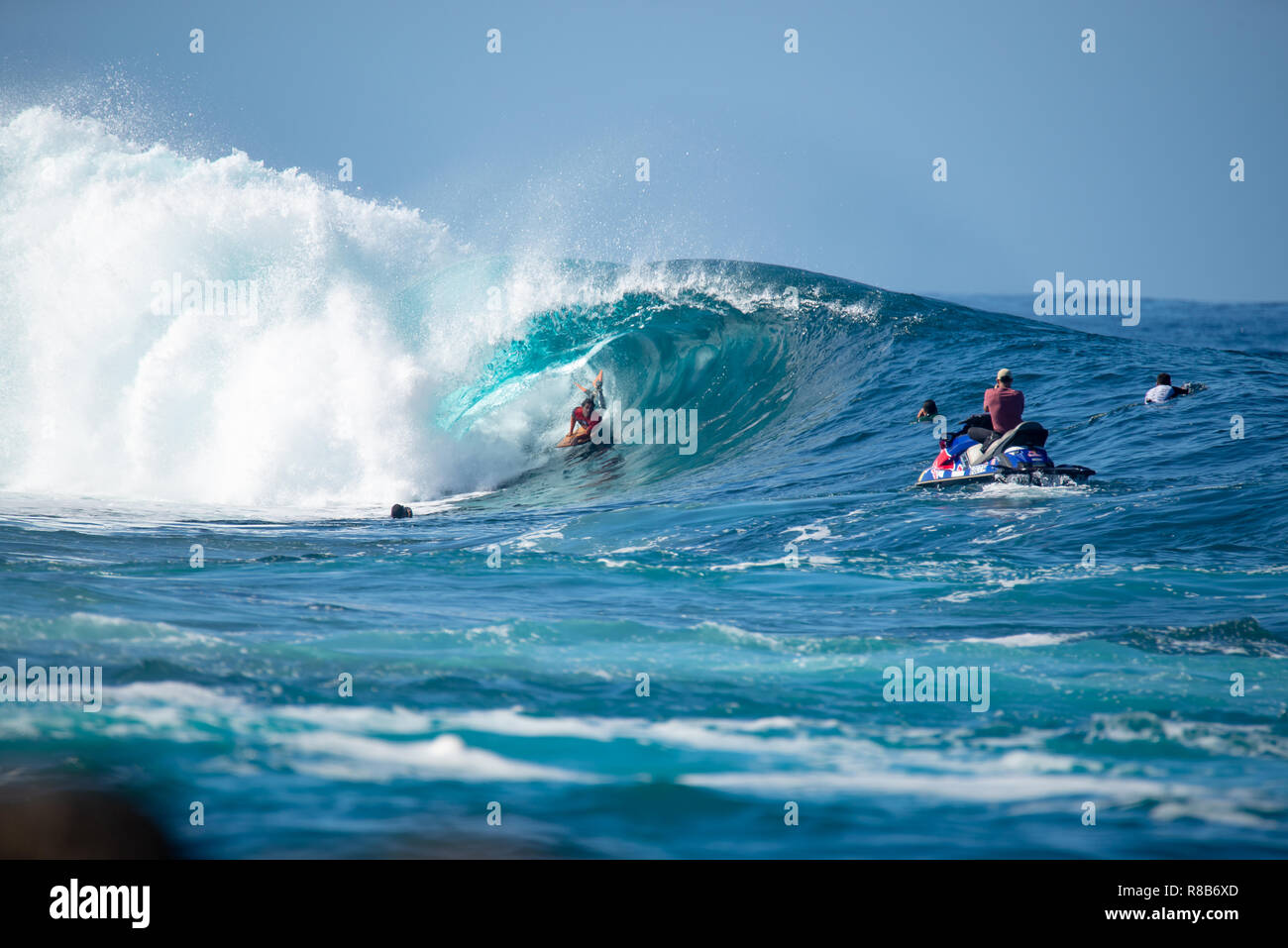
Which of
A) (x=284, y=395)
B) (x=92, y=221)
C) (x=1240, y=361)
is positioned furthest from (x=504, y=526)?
(x=1240, y=361)

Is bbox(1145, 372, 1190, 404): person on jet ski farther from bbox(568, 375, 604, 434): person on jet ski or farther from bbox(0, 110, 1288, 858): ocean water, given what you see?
bbox(568, 375, 604, 434): person on jet ski

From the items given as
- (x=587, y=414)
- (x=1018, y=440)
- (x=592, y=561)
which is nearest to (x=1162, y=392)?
(x=1018, y=440)

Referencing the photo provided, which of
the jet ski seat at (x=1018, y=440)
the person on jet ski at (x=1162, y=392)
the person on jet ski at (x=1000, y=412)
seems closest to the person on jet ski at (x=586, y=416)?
the person on jet ski at (x=1000, y=412)

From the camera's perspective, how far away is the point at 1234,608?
877cm

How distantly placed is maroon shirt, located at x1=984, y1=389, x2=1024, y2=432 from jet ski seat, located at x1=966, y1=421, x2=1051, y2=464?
11 centimetres

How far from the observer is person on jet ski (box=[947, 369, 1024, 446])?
13859mm

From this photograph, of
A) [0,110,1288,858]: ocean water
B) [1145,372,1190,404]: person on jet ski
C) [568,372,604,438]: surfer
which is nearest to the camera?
[0,110,1288,858]: ocean water

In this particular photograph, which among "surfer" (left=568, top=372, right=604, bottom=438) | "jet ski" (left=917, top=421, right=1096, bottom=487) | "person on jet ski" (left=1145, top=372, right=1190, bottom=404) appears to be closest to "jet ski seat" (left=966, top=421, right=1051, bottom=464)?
"jet ski" (left=917, top=421, right=1096, bottom=487)

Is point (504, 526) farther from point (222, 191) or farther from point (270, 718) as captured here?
point (222, 191)

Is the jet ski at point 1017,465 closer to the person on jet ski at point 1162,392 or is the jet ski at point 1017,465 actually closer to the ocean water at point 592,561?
the ocean water at point 592,561

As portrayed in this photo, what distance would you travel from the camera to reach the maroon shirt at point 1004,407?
45.4 feet

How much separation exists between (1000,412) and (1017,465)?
0.75 metres

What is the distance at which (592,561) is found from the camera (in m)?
11.1

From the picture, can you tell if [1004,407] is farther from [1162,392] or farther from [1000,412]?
[1162,392]
